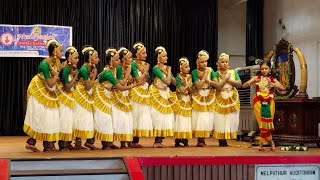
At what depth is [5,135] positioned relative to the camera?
9.34m

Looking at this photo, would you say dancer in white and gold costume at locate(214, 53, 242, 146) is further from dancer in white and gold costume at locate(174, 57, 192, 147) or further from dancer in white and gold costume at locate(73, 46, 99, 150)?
dancer in white and gold costume at locate(73, 46, 99, 150)

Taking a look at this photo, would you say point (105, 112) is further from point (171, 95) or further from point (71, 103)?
point (171, 95)

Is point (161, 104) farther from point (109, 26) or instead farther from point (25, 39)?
point (25, 39)

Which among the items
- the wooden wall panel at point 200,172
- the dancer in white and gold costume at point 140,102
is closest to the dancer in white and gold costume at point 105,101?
the dancer in white and gold costume at point 140,102

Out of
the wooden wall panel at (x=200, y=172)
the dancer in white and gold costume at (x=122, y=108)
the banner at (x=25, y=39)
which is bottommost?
the wooden wall panel at (x=200, y=172)

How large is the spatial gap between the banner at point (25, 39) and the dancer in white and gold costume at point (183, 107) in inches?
151

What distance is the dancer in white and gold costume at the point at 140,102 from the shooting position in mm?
5977

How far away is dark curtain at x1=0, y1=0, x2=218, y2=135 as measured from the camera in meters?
9.42

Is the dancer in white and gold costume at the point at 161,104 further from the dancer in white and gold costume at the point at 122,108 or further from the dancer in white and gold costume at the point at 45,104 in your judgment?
the dancer in white and gold costume at the point at 45,104

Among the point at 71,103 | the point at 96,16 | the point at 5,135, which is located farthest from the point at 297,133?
the point at 5,135

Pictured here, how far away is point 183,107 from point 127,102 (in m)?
0.74

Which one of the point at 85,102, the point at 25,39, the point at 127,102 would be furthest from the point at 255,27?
the point at 85,102

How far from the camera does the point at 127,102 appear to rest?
5863 millimetres

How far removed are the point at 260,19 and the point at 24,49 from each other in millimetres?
4600
